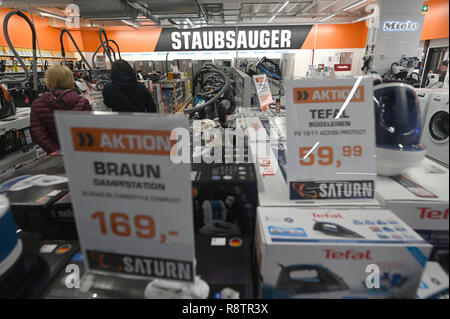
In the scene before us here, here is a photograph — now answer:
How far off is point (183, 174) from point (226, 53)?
1545cm

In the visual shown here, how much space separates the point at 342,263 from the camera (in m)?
0.71

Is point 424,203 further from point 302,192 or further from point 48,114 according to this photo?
point 48,114

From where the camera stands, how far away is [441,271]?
758 millimetres

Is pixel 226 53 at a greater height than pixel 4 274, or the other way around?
pixel 226 53

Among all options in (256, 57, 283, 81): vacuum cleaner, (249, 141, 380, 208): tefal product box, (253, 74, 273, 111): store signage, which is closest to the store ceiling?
(256, 57, 283, 81): vacuum cleaner

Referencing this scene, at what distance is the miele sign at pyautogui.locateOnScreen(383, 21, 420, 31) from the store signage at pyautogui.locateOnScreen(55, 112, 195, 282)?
18.2 feet

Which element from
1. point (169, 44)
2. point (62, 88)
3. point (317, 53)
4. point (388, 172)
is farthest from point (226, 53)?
point (388, 172)

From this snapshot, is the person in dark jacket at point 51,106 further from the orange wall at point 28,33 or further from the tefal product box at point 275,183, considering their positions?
the orange wall at point 28,33

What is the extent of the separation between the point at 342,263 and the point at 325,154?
1.33 ft

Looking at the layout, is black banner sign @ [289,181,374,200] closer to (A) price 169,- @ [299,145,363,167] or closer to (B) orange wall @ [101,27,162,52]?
(A) price 169,- @ [299,145,363,167]

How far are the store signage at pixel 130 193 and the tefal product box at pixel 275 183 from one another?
395 mm

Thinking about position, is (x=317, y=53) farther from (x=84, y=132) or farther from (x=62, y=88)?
(x=84, y=132)

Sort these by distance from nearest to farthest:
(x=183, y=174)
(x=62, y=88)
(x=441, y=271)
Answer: (x=183, y=174) → (x=441, y=271) → (x=62, y=88)

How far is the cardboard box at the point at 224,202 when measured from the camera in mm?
1000
